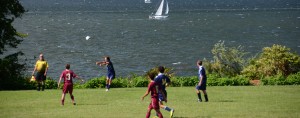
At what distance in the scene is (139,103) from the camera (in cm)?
2428

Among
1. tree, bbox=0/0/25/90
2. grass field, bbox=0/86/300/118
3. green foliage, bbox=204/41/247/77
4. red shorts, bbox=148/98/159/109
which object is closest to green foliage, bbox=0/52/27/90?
tree, bbox=0/0/25/90

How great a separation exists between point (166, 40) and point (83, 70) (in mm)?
46674

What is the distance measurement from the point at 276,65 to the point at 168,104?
17.6 meters

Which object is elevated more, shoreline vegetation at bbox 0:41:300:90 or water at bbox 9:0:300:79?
water at bbox 9:0:300:79

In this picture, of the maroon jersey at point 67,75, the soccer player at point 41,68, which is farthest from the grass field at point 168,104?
the maroon jersey at point 67,75

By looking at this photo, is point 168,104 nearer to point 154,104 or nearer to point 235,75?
point 154,104

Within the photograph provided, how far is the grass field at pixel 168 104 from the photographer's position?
823 inches

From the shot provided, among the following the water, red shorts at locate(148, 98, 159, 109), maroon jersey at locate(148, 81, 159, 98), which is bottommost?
red shorts at locate(148, 98, 159, 109)

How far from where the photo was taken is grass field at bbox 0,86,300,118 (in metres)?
20.9

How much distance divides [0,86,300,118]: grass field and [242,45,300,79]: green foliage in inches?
345

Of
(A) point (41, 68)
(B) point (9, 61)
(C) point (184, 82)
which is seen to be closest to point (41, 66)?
(A) point (41, 68)

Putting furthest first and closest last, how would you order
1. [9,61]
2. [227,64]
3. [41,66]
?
1. [227,64]
2. [9,61]
3. [41,66]

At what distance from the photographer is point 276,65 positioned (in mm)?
39438

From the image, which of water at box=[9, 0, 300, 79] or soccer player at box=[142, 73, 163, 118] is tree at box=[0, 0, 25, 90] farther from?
water at box=[9, 0, 300, 79]
